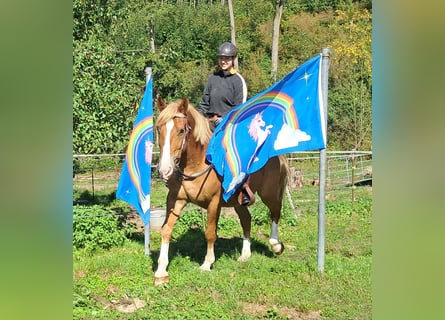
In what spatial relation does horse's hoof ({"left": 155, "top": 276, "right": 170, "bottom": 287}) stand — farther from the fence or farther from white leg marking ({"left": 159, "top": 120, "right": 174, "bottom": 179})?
the fence

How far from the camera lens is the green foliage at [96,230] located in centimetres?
726

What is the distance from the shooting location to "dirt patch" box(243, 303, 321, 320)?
4.89 meters

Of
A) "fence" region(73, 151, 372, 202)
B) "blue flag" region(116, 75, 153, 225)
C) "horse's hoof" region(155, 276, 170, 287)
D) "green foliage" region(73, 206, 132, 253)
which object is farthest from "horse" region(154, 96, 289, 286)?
"fence" region(73, 151, 372, 202)

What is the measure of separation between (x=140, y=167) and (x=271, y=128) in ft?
6.93

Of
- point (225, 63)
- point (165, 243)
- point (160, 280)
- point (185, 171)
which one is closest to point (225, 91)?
Answer: point (225, 63)

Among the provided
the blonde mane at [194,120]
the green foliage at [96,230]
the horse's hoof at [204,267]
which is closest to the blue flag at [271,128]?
the blonde mane at [194,120]

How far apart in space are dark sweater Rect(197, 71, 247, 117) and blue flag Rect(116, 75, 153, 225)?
100 cm

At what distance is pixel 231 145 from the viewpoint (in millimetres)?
6180

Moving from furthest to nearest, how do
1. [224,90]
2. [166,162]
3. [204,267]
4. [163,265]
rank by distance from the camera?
[224,90] < [204,267] < [163,265] < [166,162]

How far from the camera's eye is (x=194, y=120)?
19.6 ft

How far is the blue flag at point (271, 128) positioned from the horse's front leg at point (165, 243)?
28.7 inches

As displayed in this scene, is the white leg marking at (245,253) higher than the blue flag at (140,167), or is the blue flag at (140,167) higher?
the blue flag at (140,167)

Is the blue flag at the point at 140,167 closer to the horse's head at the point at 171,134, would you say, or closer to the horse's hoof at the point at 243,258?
the horse's head at the point at 171,134

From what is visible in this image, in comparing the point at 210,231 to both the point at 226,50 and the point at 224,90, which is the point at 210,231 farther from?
the point at 226,50
